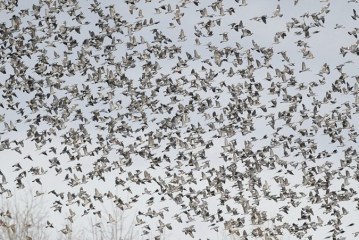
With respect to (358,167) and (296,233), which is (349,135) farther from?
(296,233)

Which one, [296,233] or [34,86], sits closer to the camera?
[34,86]

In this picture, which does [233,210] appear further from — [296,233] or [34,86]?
[34,86]

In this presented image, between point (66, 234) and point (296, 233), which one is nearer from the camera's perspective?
point (66, 234)

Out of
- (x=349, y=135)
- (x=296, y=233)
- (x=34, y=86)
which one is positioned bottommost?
(x=296, y=233)

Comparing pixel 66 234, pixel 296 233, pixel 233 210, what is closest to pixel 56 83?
pixel 66 234

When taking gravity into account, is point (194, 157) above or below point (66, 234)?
above

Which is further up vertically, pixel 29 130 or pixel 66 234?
pixel 29 130

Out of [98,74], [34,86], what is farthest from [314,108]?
[34,86]
